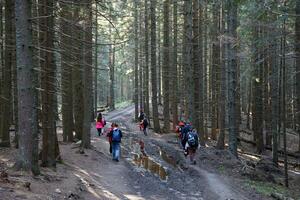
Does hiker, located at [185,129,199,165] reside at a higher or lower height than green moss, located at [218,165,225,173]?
higher

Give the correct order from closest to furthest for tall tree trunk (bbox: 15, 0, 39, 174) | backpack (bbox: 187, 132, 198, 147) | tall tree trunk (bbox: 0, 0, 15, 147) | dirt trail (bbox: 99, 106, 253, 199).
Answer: tall tree trunk (bbox: 15, 0, 39, 174) < dirt trail (bbox: 99, 106, 253, 199) < tall tree trunk (bbox: 0, 0, 15, 147) < backpack (bbox: 187, 132, 198, 147)

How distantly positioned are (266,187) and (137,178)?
4695mm

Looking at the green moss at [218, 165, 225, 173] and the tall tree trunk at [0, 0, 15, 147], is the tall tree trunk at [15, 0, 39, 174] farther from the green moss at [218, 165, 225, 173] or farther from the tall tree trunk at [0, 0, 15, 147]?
the green moss at [218, 165, 225, 173]

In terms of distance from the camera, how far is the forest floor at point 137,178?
9844mm

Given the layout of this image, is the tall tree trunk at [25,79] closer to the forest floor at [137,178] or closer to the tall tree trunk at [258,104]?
the forest floor at [137,178]

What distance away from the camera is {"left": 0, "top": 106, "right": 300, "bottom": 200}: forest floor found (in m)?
9.84

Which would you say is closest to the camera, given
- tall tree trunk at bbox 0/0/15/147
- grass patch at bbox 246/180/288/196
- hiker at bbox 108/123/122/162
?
grass patch at bbox 246/180/288/196

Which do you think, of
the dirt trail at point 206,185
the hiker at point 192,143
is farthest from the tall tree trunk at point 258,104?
the dirt trail at point 206,185

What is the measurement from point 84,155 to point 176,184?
4.72 meters

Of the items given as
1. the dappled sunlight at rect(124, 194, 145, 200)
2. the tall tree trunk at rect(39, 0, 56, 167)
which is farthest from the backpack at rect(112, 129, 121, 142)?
the dappled sunlight at rect(124, 194, 145, 200)

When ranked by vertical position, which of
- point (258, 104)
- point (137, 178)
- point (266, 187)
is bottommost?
point (266, 187)

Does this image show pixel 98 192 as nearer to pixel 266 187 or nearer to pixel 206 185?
pixel 206 185

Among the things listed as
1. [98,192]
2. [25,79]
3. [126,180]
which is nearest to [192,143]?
[126,180]

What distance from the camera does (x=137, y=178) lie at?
1432 centimetres
